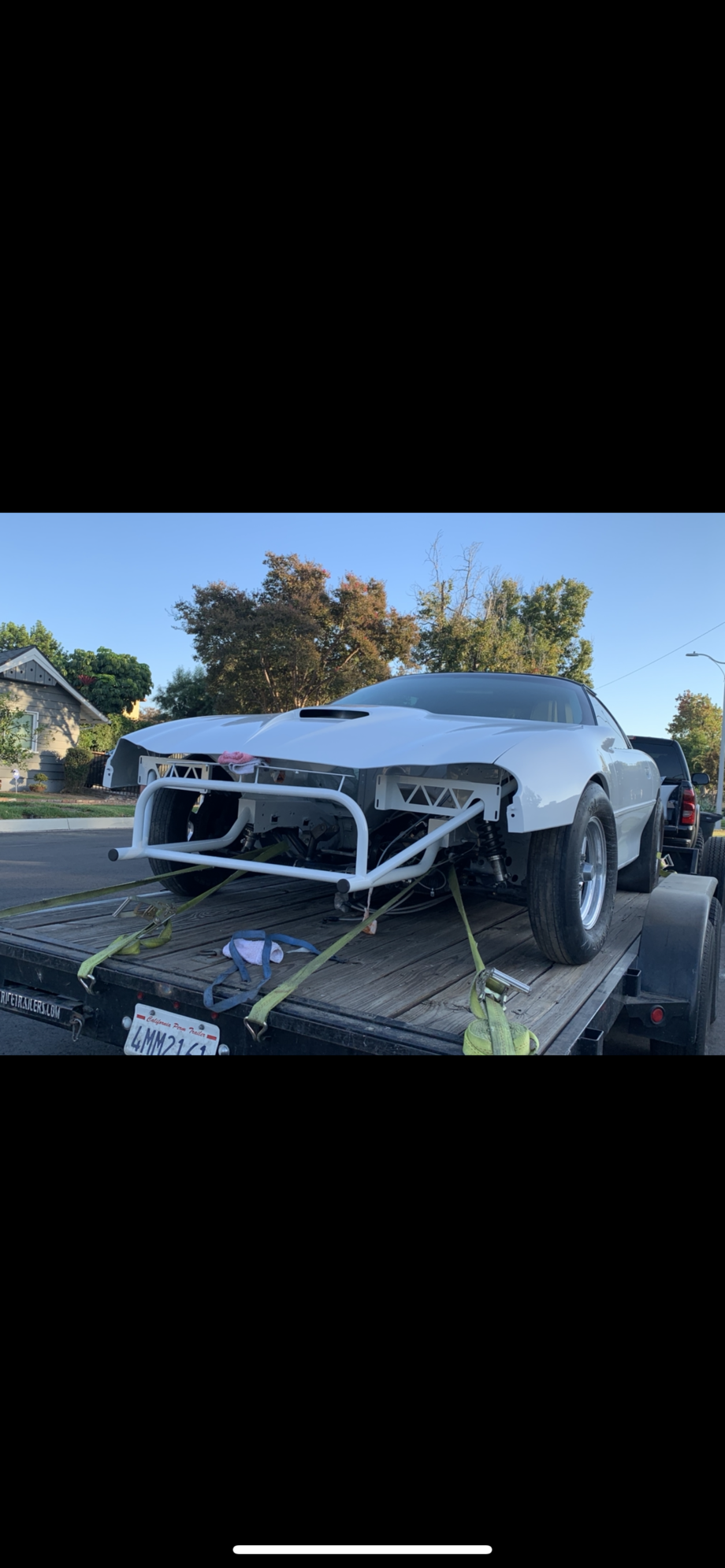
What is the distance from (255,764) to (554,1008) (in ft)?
4.13

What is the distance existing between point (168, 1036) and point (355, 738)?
1.12m

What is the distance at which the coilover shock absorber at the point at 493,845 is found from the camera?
3.08 meters

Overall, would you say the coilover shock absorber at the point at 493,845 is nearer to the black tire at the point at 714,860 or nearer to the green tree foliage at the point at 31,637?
the black tire at the point at 714,860

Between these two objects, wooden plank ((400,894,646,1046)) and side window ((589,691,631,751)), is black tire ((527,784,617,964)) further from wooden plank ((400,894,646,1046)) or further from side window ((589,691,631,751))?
side window ((589,691,631,751))

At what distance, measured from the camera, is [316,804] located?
3.44 meters

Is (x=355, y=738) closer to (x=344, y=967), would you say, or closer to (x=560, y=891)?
(x=344, y=967)

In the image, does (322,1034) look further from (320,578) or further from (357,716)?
(320,578)

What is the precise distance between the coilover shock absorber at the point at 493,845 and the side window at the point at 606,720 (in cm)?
126

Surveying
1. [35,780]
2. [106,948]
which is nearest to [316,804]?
[106,948]

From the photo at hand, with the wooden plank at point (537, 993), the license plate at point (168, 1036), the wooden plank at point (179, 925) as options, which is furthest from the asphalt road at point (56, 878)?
the wooden plank at point (537, 993)

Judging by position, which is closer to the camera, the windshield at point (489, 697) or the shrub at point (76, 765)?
the windshield at point (489, 697)

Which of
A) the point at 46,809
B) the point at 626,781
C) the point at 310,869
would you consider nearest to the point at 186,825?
the point at 310,869

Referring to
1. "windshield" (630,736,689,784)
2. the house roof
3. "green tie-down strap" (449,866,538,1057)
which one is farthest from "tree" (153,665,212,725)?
"green tie-down strap" (449,866,538,1057)

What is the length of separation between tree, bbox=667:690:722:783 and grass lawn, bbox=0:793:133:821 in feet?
46.6
